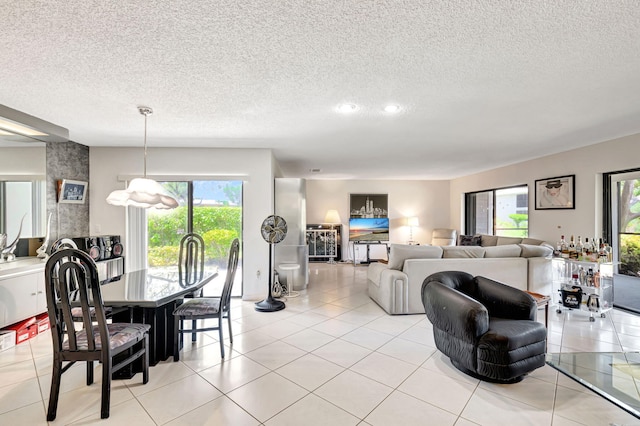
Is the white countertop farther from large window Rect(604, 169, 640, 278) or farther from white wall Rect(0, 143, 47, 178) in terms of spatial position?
large window Rect(604, 169, 640, 278)

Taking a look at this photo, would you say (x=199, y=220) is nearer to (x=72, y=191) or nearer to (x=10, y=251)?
→ (x=72, y=191)

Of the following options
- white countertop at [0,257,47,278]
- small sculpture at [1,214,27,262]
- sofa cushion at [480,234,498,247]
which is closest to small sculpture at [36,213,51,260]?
white countertop at [0,257,47,278]

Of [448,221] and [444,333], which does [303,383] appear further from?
[448,221]

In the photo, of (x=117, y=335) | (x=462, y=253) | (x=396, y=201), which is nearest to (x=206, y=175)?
(x=117, y=335)

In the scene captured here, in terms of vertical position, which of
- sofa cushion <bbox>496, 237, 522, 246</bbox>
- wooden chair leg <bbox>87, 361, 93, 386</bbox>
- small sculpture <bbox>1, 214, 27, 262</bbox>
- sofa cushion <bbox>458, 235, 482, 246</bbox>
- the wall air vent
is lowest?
wooden chair leg <bbox>87, 361, 93, 386</bbox>

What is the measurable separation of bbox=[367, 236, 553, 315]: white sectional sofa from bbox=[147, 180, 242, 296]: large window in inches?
94.3

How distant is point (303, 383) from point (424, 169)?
18.1ft

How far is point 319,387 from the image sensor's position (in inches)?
85.2

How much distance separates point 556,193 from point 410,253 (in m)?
2.99

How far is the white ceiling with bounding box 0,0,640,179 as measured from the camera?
1500mm

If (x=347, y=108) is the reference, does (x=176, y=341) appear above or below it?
below

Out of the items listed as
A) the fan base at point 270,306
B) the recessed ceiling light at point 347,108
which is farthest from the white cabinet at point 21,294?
the recessed ceiling light at point 347,108

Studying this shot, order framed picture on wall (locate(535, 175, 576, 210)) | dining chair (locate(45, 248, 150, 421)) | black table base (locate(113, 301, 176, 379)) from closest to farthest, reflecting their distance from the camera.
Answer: dining chair (locate(45, 248, 150, 421))
black table base (locate(113, 301, 176, 379))
framed picture on wall (locate(535, 175, 576, 210))

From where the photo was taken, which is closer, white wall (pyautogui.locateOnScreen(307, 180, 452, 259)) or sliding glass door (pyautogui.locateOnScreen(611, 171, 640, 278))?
sliding glass door (pyautogui.locateOnScreen(611, 171, 640, 278))
